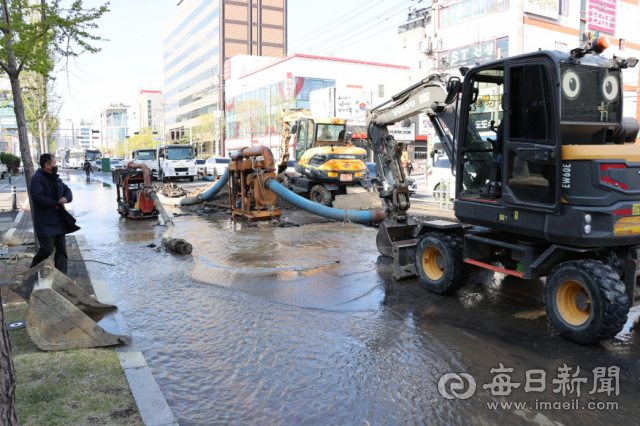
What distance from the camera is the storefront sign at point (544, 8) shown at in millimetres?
35763

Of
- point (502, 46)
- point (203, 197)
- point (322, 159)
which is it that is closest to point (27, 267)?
point (203, 197)

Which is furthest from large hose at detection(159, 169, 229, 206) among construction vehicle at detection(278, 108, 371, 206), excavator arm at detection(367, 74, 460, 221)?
excavator arm at detection(367, 74, 460, 221)

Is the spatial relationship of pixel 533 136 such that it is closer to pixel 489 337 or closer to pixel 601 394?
pixel 489 337

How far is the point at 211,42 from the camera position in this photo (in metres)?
90.5

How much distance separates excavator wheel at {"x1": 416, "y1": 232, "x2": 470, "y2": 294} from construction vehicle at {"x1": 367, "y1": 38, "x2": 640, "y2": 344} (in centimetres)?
2

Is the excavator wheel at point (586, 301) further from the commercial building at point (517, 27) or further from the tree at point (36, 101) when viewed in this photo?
the commercial building at point (517, 27)

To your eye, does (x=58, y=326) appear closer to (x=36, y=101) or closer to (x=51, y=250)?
(x=51, y=250)

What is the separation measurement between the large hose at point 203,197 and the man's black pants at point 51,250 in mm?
9060

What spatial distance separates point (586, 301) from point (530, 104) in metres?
2.12

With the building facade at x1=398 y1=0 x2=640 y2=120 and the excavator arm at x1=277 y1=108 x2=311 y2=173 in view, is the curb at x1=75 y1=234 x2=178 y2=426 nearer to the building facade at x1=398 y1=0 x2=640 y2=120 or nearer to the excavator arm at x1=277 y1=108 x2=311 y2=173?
the excavator arm at x1=277 y1=108 x2=311 y2=173

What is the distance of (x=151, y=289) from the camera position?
7.42 metres

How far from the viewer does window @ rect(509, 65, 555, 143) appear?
5.29 metres

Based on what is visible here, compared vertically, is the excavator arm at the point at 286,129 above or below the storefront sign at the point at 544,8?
below

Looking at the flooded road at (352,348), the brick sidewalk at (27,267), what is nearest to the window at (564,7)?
the flooded road at (352,348)
